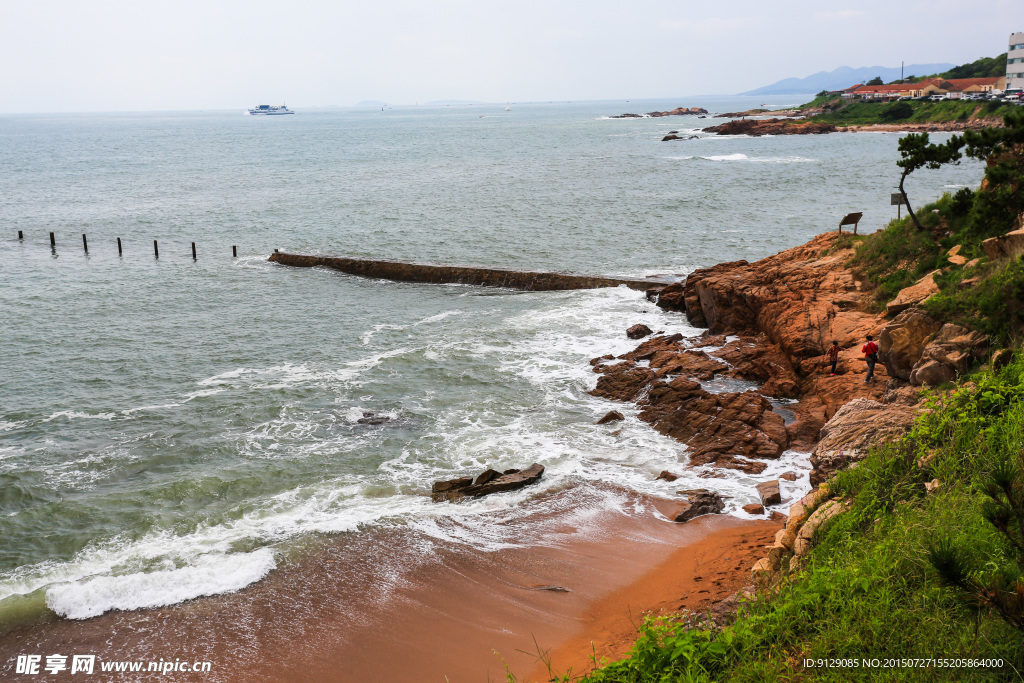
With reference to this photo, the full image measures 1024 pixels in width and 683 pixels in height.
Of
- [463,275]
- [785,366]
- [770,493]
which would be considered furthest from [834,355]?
[463,275]

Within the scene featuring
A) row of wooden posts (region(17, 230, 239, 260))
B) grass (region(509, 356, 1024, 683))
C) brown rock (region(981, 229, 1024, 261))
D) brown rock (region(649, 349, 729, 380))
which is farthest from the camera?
row of wooden posts (region(17, 230, 239, 260))

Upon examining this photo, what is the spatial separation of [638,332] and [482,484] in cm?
1222

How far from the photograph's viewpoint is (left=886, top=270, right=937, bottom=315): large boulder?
18592 mm

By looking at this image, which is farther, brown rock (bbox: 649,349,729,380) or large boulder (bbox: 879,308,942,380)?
brown rock (bbox: 649,349,729,380)

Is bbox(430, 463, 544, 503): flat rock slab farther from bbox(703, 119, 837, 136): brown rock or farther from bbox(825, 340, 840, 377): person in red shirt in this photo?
bbox(703, 119, 837, 136): brown rock

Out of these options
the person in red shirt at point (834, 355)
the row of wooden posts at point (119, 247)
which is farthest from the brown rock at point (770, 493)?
the row of wooden posts at point (119, 247)

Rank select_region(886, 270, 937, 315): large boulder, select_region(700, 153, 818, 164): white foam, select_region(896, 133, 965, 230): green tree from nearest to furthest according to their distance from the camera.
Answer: select_region(886, 270, 937, 315): large boulder → select_region(896, 133, 965, 230): green tree → select_region(700, 153, 818, 164): white foam

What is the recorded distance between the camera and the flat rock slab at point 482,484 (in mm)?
17016

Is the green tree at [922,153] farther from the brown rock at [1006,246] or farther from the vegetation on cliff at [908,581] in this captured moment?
the vegetation on cliff at [908,581]

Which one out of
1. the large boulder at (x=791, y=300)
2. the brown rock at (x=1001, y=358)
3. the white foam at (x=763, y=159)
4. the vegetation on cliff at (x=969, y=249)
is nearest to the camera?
the brown rock at (x=1001, y=358)

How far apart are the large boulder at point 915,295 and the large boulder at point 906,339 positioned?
1127 millimetres

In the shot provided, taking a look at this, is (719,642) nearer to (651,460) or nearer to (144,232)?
(651,460)

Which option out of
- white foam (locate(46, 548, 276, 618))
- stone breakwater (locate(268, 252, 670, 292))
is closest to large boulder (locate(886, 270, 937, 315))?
stone breakwater (locate(268, 252, 670, 292))

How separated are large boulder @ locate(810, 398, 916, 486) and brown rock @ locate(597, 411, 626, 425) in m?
7.61
